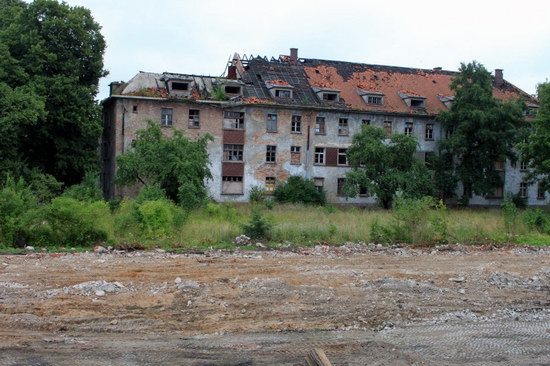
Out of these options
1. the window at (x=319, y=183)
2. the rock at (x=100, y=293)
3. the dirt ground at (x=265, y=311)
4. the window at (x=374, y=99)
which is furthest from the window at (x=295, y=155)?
the rock at (x=100, y=293)

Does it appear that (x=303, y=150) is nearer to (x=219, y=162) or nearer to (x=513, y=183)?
(x=219, y=162)

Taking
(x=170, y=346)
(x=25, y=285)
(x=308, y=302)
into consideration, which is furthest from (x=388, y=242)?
(x=170, y=346)

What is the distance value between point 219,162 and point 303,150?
6.58 meters

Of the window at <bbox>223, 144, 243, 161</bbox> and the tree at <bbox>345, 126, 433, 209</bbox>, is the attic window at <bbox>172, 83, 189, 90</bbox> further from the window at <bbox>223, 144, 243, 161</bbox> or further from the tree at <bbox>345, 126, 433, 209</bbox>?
the tree at <bbox>345, 126, 433, 209</bbox>

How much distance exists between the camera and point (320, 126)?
51.1 meters

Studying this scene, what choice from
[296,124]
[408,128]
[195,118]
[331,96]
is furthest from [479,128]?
[195,118]

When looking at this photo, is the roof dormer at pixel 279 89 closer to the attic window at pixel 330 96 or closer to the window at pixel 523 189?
the attic window at pixel 330 96

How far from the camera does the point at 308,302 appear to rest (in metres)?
14.0

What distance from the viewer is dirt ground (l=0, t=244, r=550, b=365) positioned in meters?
10.4

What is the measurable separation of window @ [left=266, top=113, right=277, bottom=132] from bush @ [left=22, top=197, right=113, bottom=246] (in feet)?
89.6

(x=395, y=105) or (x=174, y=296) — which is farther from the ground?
(x=395, y=105)

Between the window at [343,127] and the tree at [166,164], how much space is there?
44.0 ft

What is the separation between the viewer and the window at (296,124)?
5041 centimetres

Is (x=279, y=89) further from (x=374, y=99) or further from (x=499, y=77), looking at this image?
(x=499, y=77)
